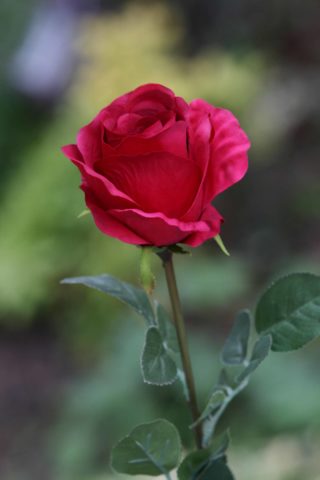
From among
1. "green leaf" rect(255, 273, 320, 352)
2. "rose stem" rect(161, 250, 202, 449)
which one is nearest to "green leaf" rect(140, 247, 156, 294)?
"rose stem" rect(161, 250, 202, 449)

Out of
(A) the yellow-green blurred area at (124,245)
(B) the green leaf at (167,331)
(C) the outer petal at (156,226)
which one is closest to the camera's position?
(C) the outer petal at (156,226)

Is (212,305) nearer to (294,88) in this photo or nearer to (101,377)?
(101,377)

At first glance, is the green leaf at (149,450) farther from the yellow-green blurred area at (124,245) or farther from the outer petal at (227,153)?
the yellow-green blurred area at (124,245)

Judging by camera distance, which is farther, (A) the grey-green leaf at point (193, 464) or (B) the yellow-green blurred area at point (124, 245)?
(B) the yellow-green blurred area at point (124, 245)

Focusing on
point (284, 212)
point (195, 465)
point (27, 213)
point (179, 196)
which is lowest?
point (284, 212)

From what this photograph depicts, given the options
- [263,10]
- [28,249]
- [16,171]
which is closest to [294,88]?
[263,10]

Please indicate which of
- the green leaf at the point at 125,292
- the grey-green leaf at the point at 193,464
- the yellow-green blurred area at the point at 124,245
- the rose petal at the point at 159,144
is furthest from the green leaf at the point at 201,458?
the yellow-green blurred area at the point at 124,245

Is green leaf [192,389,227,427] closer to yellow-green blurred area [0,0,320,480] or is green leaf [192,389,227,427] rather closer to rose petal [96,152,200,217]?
rose petal [96,152,200,217]
